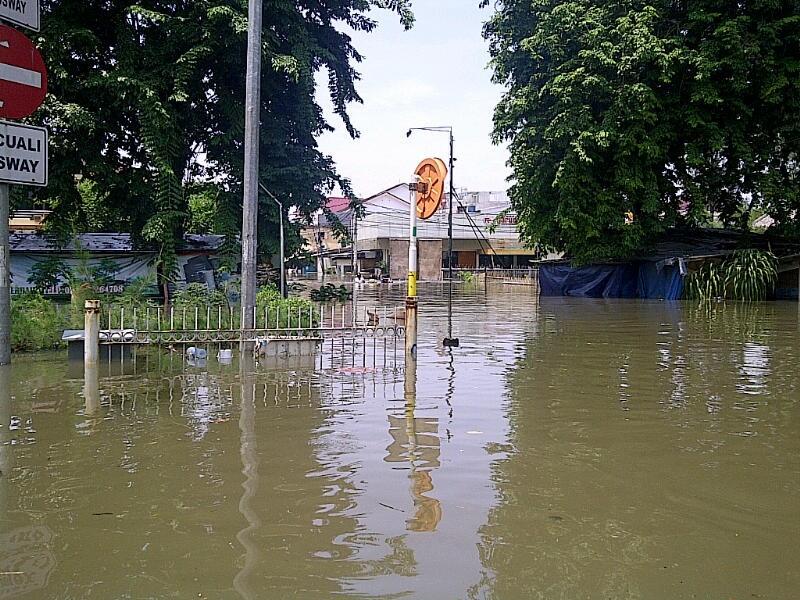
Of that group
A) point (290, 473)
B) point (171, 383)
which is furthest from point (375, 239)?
point (290, 473)

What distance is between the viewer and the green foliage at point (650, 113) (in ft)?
77.4

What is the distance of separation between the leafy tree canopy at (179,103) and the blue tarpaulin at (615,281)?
1421 centimetres

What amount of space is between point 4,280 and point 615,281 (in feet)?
91.0

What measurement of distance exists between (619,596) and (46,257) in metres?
18.5

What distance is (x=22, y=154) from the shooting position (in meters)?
3.98

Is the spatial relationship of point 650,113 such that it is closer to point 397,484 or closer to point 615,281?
point 615,281

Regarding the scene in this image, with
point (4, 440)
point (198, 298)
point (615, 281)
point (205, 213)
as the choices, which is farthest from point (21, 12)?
point (615, 281)

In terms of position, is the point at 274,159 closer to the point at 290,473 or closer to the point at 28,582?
the point at 290,473

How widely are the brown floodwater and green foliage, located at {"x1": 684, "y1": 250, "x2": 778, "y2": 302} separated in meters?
15.7

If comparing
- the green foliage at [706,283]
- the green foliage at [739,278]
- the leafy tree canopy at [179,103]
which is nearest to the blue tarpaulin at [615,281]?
the green foliage at [706,283]

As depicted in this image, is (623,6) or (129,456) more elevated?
(623,6)

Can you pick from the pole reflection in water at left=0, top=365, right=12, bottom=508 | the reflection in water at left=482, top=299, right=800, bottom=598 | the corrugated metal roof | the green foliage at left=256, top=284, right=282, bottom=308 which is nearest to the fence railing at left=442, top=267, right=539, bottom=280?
the corrugated metal roof

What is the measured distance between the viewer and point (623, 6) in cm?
2502

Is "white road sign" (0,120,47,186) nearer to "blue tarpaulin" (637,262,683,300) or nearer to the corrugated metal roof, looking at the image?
the corrugated metal roof
